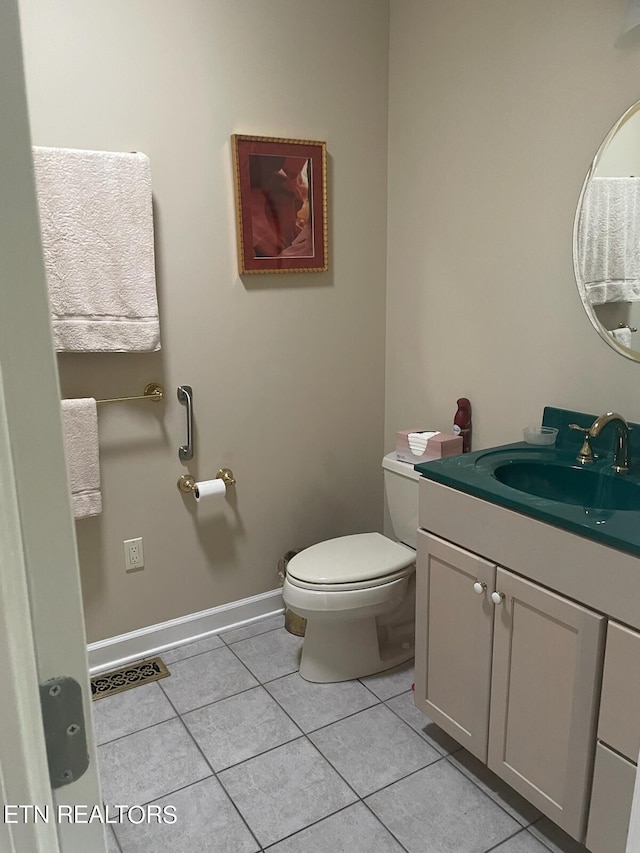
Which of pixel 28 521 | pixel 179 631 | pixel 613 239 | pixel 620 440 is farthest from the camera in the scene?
pixel 179 631

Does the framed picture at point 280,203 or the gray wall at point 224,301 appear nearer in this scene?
the gray wall at point 224,301

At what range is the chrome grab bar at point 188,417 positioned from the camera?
7.95 ft

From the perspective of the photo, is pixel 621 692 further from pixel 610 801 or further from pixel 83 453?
pixel 83 453

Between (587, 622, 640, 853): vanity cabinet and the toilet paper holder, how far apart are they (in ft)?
4.87

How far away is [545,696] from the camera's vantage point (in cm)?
161

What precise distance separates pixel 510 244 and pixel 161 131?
121 cm

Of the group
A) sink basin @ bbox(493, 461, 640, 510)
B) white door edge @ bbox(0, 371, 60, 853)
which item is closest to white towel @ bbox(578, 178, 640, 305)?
sink basin @ bbox(493, 461, 640, 510)

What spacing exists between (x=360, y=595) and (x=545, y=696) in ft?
2.46

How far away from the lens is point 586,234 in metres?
1.97

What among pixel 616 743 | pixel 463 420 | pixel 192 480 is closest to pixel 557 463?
pixel 463 420

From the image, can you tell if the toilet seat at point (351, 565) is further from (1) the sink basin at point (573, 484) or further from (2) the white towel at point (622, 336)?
(2) the white towel at point (622, 336)

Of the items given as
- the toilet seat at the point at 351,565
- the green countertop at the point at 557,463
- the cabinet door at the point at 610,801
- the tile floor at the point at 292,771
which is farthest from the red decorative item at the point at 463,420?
the cabinet door at the point at 610,801

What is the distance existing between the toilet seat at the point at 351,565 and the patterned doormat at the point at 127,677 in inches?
24.4

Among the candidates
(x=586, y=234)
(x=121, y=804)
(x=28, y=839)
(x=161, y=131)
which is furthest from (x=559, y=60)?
(x=121, y=804)
